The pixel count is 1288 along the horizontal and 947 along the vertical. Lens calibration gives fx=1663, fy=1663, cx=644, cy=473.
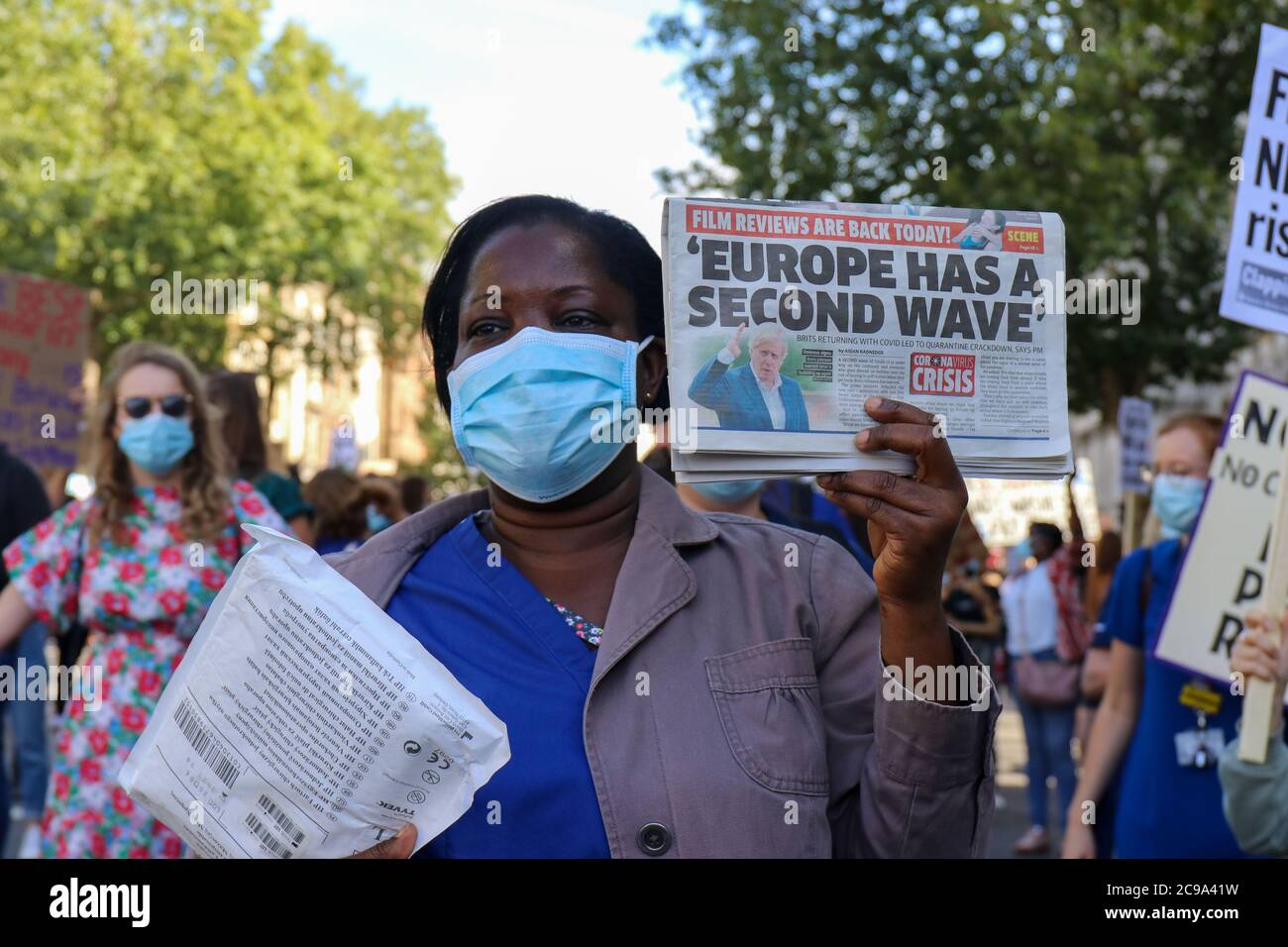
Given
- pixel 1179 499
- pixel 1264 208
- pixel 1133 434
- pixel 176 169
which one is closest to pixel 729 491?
pixel 1264 208

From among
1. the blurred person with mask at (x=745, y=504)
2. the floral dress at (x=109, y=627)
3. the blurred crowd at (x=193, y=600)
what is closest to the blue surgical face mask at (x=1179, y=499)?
the blurred crowd at (x=193, y=600)

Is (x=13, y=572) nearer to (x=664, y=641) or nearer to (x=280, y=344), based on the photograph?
(x=664, y=641)

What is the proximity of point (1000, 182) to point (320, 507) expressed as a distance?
→ 40.8 ft

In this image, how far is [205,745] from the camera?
226cm

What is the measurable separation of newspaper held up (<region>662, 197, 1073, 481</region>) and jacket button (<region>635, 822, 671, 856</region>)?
1.64 feet

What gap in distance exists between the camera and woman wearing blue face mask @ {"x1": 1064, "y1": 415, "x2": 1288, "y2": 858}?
15.0 feet

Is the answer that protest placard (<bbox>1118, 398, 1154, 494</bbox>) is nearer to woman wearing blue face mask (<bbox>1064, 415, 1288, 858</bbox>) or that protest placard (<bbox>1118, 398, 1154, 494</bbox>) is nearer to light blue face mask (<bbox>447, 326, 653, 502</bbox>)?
woman wearing blue face mask (<bbox>1064, 415, 1288, 858</bbox>)

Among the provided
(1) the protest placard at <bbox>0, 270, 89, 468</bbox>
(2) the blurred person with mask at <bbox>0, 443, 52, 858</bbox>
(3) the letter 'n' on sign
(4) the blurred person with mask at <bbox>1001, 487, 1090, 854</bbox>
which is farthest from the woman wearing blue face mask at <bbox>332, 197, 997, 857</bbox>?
(4) the blurred person with mask at <bbox>1001, 487, 1090, 854</bbox>

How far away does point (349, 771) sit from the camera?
2209 mm

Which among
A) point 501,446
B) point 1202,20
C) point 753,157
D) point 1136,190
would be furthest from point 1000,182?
point 501,446

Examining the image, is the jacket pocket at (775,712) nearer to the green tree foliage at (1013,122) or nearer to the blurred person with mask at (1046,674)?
the blurred person with mask at (1046,674)

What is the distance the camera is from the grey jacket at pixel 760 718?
237 cm

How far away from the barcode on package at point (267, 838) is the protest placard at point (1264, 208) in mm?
3023

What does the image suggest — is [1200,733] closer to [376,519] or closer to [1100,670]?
[1100,670]
